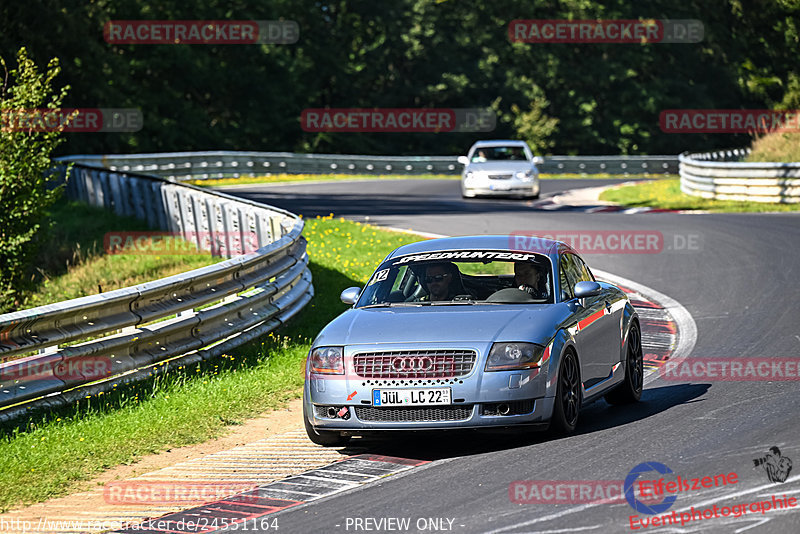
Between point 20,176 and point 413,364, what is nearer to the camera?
point 413,364

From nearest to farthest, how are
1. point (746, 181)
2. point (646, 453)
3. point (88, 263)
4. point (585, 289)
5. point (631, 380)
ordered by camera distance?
point (646, 453) → point (585, 289) → point (631, 380) → point (88, 263) → point (746, 181)

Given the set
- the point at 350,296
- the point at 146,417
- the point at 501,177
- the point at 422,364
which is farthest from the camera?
the point at 501,177

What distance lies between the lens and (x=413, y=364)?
8.09 m

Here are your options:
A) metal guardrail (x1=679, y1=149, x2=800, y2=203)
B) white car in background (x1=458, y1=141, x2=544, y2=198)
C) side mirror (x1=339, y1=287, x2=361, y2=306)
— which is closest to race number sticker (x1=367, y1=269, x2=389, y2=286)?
side mirror (x1=339, y1=287, x2=361, y2=306)

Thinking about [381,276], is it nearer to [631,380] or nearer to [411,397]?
[411,397]

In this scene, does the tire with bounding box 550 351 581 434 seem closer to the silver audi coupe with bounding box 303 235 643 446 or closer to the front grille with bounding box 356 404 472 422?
the silver audi coupe with bounding box 303 235 643 446

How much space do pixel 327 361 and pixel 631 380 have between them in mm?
2753

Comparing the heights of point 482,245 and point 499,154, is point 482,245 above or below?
above

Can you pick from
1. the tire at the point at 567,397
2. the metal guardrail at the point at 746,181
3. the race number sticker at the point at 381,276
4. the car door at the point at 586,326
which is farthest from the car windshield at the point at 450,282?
the metal guardrail at the point at 746,181

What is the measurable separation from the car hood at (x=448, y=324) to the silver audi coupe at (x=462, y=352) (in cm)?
1

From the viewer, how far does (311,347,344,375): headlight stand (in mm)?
8344

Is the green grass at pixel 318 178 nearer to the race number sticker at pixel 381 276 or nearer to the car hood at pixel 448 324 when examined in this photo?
the race number sticker at pixel 381 276

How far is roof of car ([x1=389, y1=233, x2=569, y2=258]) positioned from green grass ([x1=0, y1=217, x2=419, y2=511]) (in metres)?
1.89

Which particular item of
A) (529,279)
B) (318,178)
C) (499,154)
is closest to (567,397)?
(529,279)
